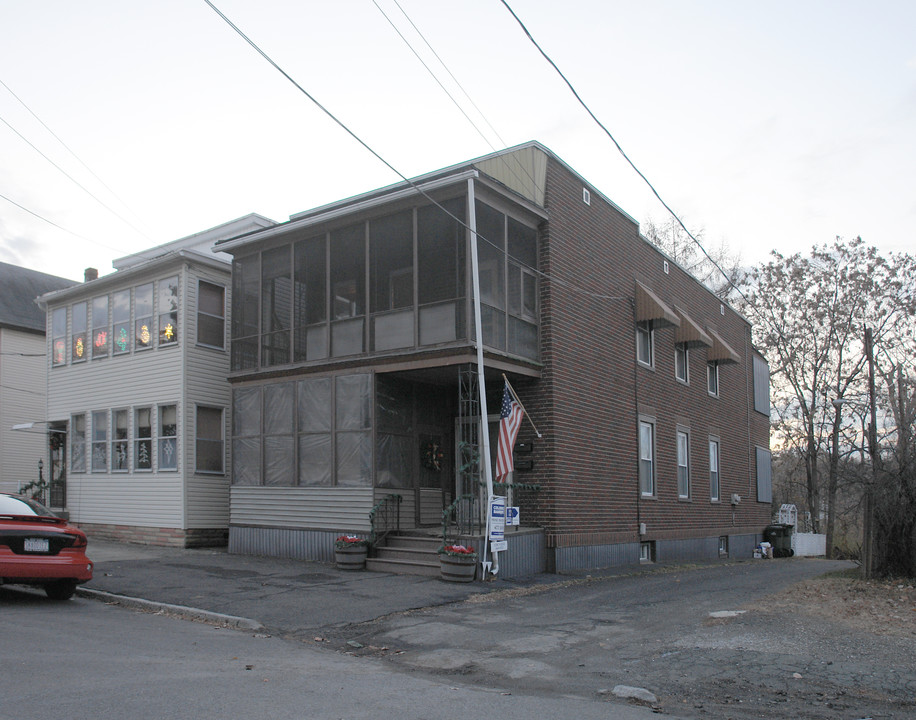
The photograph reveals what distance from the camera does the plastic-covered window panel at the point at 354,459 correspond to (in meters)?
15.2

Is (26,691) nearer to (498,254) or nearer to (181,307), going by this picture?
(498,254)

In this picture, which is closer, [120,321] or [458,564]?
[458,564]

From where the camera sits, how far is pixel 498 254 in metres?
15.3

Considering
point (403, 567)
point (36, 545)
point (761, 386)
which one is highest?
point (761, 386)

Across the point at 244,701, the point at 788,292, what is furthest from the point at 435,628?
the point at 788,292

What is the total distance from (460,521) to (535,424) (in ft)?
8.68

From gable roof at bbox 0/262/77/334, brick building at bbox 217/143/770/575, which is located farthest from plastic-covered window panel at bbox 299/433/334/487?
gable roof at bbox 0/262/77/334

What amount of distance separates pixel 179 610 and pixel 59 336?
14.5 meters

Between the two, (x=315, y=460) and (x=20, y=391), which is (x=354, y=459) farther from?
(x=20, y=391)

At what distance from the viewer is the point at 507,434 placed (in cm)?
1455

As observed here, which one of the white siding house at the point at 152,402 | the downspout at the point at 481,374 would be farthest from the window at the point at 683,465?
the white siding house at the point at 152,402

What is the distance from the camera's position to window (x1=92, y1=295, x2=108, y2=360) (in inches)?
845

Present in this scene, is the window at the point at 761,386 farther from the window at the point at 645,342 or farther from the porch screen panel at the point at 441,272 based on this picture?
the porch screen panel at the point at 441,272

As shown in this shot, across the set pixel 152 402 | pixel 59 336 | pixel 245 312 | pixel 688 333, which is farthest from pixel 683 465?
pixel 59 336
